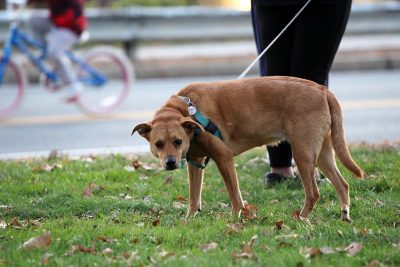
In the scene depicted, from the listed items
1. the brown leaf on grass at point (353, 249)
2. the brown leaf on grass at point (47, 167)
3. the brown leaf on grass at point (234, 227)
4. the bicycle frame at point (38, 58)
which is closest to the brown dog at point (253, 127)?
the brown leaf on grass at point (234, 227)

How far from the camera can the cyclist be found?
10.8 meters

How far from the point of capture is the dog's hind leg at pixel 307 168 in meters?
5.46

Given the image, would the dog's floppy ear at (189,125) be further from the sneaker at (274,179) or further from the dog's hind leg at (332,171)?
the sneaker at (274,179)

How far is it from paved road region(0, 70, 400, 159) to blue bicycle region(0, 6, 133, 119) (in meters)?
0.20

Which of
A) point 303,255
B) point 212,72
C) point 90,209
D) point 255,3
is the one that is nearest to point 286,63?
point 255,3

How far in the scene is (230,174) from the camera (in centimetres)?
553

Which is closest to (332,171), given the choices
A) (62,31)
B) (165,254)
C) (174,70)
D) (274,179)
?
(274,179)

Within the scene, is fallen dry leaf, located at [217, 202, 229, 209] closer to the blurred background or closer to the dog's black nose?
the dog's black nose

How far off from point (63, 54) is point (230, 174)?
20.4 feet

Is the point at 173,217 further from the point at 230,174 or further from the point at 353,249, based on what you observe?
the point at 353,249

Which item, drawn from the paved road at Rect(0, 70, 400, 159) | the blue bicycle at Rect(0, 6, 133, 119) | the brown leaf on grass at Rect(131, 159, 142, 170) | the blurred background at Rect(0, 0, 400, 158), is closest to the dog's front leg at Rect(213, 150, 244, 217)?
the brown leaf on grass at Rect(131, 159, 142, 170)

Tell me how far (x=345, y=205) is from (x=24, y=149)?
463 cm

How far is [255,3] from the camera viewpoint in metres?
6.62

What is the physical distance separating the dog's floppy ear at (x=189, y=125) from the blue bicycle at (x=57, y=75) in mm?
6111
